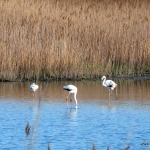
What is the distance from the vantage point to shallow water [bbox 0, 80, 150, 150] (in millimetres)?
7762

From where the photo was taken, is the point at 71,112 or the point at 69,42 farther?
the point at 69,42

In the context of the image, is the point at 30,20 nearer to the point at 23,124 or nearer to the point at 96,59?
the point at 96,59

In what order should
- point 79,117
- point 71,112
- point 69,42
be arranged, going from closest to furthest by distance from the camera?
point 79,117, point 71,112, point 69,42

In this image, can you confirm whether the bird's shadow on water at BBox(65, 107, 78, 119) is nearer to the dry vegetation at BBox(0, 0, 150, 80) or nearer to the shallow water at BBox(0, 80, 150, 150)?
the shallow water at BBox(0, 80, 150, 150)

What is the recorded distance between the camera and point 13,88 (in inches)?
516

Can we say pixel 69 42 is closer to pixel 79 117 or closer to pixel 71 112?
pixel 71 112

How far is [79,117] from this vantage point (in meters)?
10.1

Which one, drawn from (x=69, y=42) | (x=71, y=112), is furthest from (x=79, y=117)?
(x=69, y=42)

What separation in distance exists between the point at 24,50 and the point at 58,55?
900 mm

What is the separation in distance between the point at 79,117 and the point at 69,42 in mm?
5082

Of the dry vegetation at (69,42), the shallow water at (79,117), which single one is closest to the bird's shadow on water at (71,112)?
the shallow water at (79,117)

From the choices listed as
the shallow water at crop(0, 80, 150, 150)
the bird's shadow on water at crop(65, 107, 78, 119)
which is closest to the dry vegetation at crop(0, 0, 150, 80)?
the shallow water at crop(0, 80, 150, 150)

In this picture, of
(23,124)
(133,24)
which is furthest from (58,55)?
(23,124)

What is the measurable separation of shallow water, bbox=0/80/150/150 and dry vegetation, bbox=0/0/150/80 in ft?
1.86
